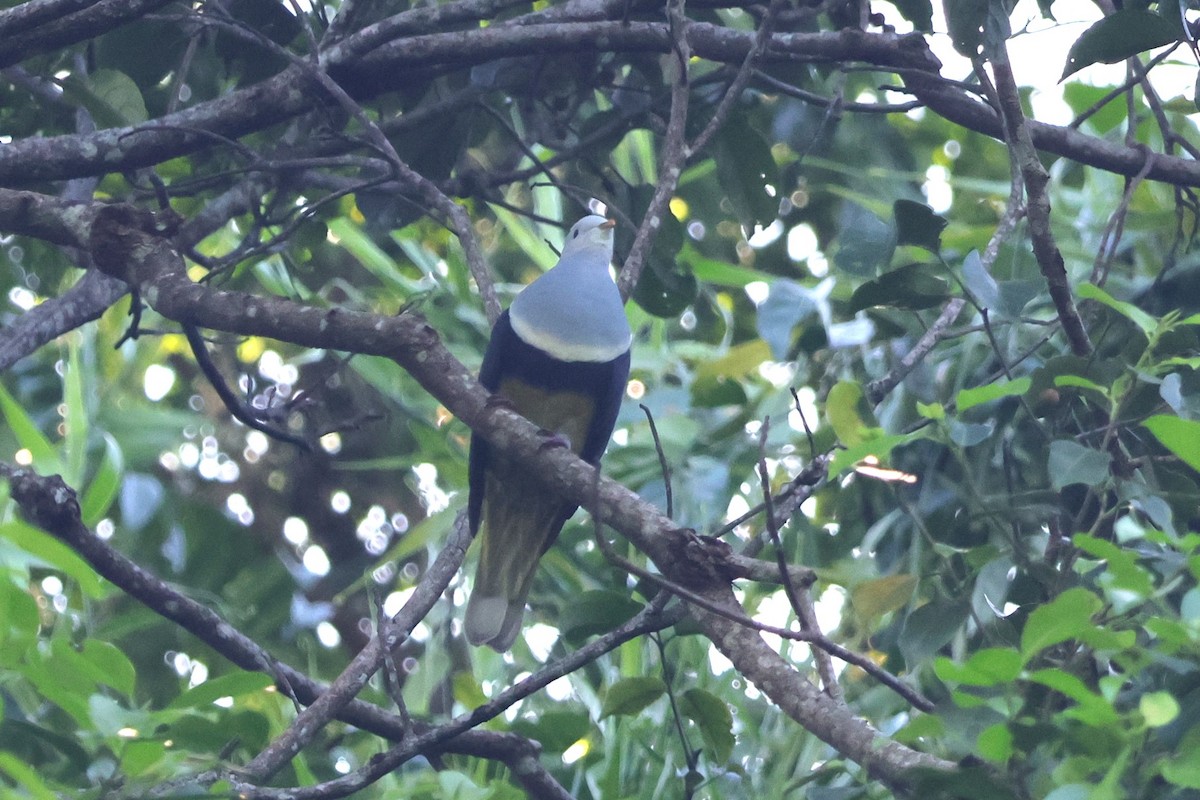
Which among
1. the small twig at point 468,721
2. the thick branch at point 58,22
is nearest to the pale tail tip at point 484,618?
the small twig at point 468,721

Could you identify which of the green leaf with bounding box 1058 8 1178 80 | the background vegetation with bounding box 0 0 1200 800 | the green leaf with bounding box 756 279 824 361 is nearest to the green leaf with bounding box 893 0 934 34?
the background vegetation with bounding box 0 0 1200 800

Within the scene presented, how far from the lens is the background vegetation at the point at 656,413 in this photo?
1.37m

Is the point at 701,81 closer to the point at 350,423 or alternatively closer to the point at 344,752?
the point at 350,423

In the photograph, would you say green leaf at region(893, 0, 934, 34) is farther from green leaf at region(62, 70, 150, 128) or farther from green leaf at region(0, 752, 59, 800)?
green leaf at region(0, 752, 59, 800)

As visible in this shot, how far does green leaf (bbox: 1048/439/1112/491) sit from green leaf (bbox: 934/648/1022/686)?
57cm

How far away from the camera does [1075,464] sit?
164 cm

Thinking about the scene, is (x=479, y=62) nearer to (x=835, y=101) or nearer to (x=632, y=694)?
(x=835, y=101)

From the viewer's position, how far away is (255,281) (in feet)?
13.0

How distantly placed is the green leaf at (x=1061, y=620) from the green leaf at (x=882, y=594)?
0.71 meters

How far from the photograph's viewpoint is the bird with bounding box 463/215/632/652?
306 cm

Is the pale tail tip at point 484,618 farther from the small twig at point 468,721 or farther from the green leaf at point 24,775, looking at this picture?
the green leaf at point 24,775

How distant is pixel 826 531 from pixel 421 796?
1.44 meters

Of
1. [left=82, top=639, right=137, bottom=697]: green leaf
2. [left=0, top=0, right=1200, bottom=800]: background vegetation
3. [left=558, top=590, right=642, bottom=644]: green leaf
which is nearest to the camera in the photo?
[left=82, top=639, right=137, bottom=697]: green leaf

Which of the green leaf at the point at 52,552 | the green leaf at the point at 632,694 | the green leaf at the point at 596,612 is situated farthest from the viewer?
the green leaf at the point at 596,612
